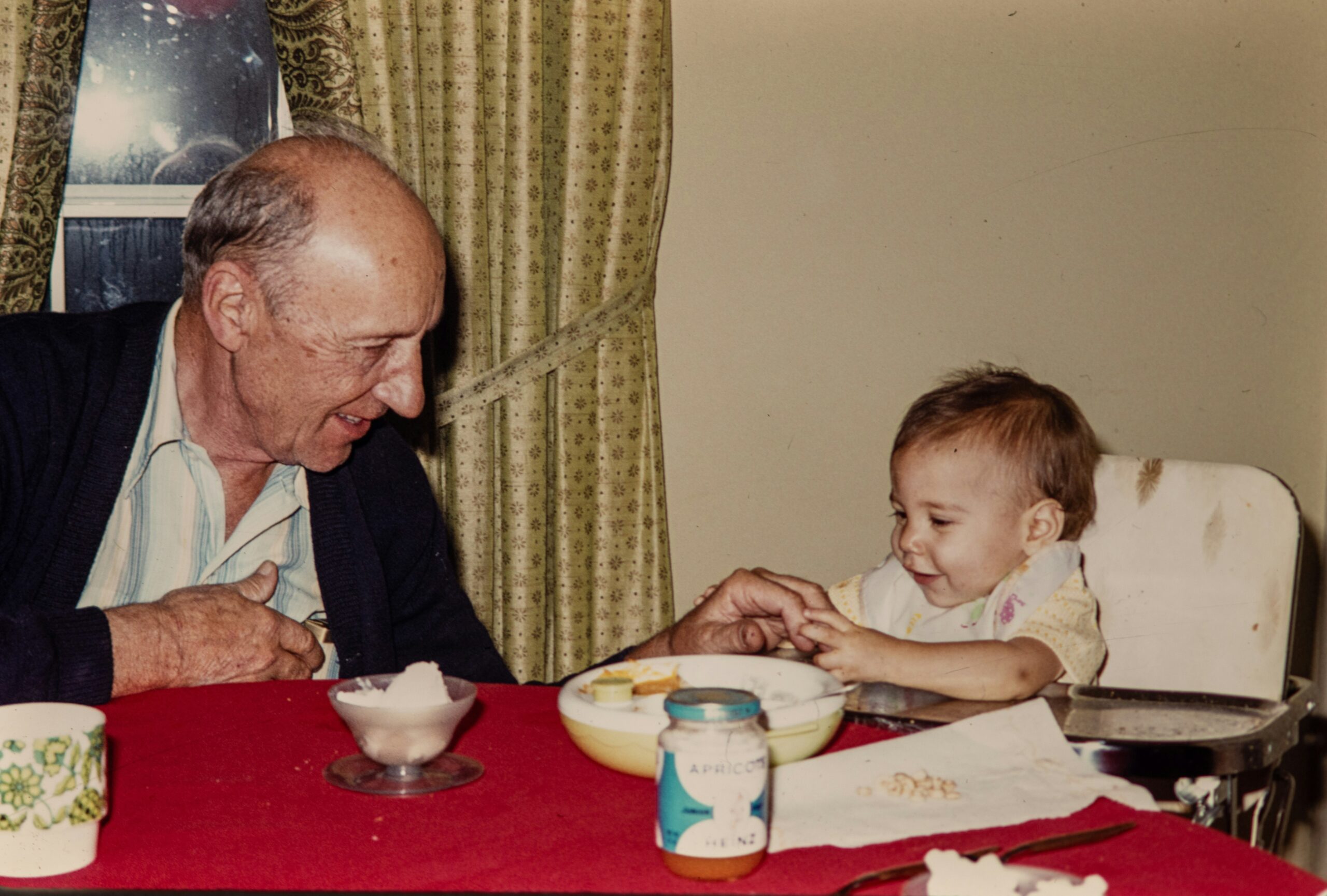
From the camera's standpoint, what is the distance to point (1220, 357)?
3061 mm

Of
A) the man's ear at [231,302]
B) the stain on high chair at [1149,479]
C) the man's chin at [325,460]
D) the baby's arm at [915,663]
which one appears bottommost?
the baby's arm at [915,663]

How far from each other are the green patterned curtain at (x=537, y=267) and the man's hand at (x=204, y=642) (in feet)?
4.36

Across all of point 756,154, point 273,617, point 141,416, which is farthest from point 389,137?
point 273,617

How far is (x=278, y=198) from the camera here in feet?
5.60

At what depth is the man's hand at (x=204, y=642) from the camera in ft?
4.57

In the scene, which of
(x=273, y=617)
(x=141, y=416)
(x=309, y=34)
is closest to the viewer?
(x=273, y=617)

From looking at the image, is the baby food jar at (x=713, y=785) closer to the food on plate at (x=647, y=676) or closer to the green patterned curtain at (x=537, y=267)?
the food on plate at (x=647, y=676)

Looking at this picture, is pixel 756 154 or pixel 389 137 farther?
pixel 756 154

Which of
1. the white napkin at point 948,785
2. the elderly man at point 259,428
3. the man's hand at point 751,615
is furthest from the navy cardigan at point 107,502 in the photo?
the white napkin at point 948,785

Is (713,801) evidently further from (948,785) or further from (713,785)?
(948,785)

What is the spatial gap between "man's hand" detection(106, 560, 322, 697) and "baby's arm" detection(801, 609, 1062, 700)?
0.66 meters

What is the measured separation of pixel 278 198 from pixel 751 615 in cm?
89

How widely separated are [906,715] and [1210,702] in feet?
1.15

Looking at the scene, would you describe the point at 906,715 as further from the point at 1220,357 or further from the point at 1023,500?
the point at 1220,357
